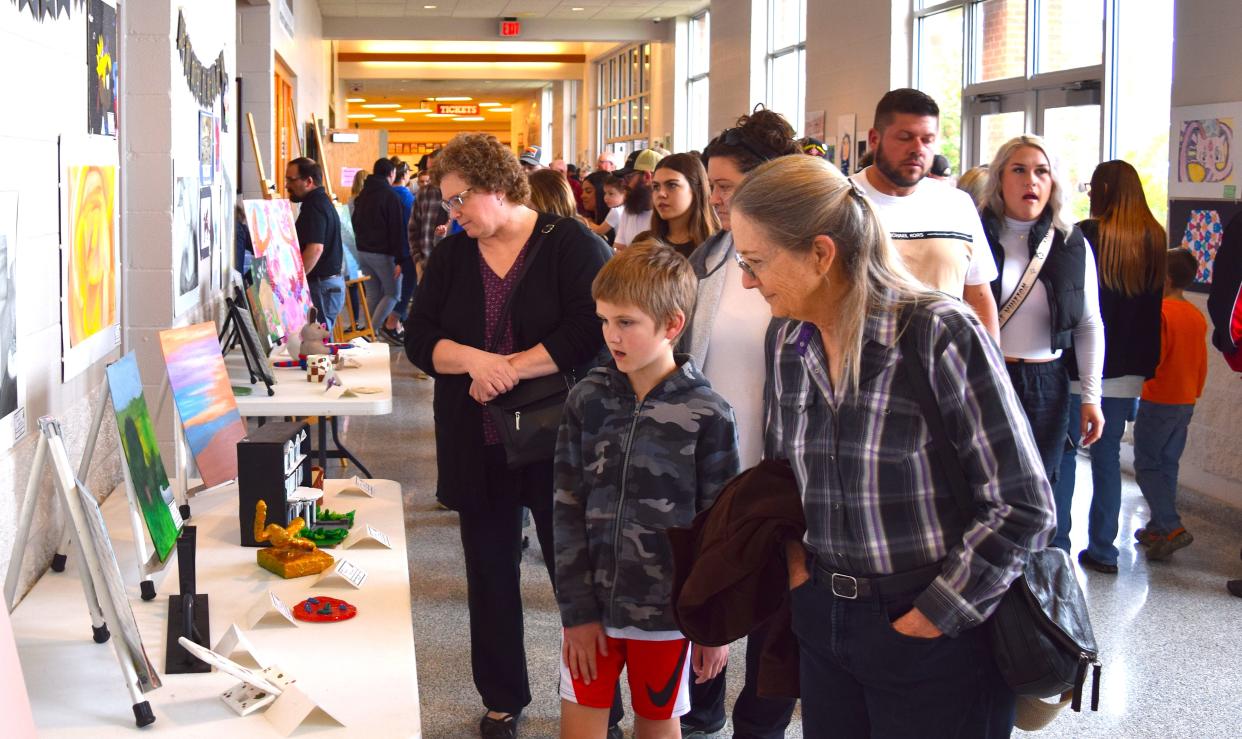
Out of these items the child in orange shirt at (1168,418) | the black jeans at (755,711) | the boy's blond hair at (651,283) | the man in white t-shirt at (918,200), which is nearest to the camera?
the boy's blond hair at (651,283)

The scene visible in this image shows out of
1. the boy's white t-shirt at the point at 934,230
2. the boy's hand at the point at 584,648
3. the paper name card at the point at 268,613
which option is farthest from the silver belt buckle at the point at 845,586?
the boy's white t-shirt at the point at 934,230

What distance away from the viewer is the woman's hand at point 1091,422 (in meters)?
3.94

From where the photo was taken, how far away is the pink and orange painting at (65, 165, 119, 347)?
2.55 m

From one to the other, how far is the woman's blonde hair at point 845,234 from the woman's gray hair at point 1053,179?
2.58 meters

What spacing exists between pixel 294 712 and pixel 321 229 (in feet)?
21.2

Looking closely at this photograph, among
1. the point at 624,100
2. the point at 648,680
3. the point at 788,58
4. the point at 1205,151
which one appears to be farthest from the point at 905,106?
the point at 624,100

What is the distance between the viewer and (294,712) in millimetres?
1683

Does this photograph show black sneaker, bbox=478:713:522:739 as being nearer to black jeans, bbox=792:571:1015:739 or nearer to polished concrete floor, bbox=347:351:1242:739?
polished concrete floor, bbox=347:351:1242:739

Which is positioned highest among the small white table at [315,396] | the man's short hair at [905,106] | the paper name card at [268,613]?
the man's short hair at [905,106]

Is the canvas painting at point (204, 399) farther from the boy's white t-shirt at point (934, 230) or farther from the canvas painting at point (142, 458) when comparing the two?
the boy's white t-shirt at point (934, 230)

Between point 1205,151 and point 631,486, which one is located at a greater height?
point 1205,151

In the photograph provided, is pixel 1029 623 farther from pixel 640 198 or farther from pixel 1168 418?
pixel 640 198

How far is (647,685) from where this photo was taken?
239cm

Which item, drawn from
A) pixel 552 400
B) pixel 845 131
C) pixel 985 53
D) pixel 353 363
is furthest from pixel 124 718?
pixel 845 131
